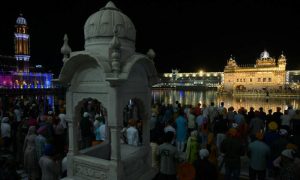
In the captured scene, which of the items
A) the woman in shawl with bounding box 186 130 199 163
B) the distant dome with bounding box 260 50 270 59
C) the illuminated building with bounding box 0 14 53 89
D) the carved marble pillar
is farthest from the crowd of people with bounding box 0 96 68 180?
the distant dome with bounding box 260 50 270 59

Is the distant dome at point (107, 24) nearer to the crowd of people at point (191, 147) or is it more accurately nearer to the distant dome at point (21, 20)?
the crowd of people at point (191, 147)

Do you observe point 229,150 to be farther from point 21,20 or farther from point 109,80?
point 21,20

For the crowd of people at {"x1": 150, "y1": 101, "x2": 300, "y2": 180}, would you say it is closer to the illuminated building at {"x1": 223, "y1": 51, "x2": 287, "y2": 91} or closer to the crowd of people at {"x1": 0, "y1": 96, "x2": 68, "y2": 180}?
the crowd of people at {"x1": 0, "y1": 96, "x2": 68, "y2": 180}

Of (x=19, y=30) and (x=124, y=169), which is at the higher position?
(x=19, y=30)

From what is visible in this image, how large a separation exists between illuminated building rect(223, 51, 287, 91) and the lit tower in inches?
2935

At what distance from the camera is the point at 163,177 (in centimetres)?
509

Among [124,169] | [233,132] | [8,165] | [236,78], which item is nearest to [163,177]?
[124,169]

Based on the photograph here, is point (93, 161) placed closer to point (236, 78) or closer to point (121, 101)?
point (121, 101)

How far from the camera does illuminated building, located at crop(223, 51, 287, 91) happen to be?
7788cm

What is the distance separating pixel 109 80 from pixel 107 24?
1304mm

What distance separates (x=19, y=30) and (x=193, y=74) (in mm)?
79312

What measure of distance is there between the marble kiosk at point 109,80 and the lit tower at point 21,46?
91.2 metres

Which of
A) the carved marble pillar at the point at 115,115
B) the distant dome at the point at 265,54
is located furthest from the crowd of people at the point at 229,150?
the distant dome at the point at 265,54

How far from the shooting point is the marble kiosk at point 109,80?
4.79 m
